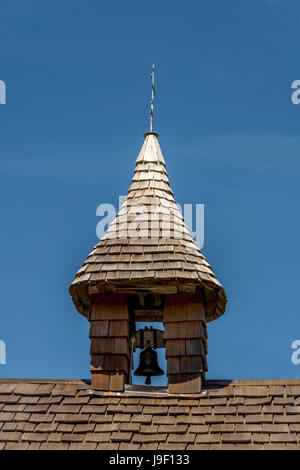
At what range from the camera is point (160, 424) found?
41.3 feet

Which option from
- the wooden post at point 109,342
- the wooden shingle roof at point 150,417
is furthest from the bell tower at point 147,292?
the wooden shingle roof at point 150,417

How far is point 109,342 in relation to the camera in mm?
13641

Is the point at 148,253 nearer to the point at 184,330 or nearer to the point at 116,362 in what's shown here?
the point at 184,330

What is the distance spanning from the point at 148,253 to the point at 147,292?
524mm

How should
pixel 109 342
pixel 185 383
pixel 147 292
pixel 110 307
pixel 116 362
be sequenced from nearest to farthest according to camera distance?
pixel 185 383 → pixel 116 362 → pixel 109 342 → pixel 147 292 → pixel 110 307

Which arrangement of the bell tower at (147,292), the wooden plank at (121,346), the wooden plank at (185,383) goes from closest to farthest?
the wooden plank at (185,383)
the bell tower at (147,292)
the wooden plank at (121,346)

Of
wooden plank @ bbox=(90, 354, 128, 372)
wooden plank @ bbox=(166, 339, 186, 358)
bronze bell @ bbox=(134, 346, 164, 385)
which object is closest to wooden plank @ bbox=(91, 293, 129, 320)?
wooden plank @ bbox=(90, 354, 128, 372)

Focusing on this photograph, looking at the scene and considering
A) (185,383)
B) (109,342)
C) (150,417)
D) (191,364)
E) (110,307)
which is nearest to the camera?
(150,417)

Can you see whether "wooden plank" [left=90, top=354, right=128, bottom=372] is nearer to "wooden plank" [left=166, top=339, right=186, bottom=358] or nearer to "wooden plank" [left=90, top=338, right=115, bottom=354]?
"wooden plank" [left=90, top=338, right=115, bottom=354]

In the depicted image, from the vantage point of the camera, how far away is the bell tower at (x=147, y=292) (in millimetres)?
13484

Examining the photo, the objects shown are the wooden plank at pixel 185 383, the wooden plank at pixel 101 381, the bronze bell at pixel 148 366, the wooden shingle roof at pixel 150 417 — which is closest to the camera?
the wooden shingle roof at pixel 150 417

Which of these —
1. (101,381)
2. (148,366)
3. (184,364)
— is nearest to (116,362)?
(101,381)

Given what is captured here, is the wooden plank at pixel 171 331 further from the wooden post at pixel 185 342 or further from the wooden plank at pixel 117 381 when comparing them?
the wooden plank at pixel 117 381

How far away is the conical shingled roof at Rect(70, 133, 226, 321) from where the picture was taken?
44.6 ft
